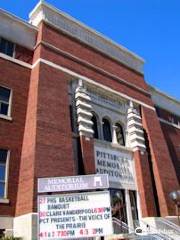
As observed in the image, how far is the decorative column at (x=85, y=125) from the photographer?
759 inches

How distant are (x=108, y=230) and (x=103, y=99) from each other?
1432cm

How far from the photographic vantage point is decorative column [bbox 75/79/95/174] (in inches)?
759

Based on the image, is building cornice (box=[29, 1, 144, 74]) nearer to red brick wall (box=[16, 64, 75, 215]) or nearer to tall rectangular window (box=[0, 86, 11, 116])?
red brick wall (box=[16, 64, 75, 215])

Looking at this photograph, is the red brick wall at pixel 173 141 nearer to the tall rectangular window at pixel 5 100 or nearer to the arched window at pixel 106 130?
the arched window at pixel 106 130

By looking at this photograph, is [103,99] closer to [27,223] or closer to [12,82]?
[12,82]

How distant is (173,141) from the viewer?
30859 millimetres

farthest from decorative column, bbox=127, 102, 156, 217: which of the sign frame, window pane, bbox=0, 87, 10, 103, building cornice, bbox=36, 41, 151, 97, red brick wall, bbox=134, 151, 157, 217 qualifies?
the sign frame

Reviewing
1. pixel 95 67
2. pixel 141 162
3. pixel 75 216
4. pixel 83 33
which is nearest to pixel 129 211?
pixel 141 162

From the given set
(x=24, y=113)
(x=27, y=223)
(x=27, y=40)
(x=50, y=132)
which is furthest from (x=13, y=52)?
(x=27, y=223)

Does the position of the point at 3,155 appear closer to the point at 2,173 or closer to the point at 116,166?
the point at 2,173

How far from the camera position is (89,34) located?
2488cm

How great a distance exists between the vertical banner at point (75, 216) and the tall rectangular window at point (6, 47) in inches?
484

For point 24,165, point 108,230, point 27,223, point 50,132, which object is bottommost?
point 108,230

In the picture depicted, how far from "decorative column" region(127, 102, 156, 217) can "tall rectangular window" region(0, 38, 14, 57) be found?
9342mm
